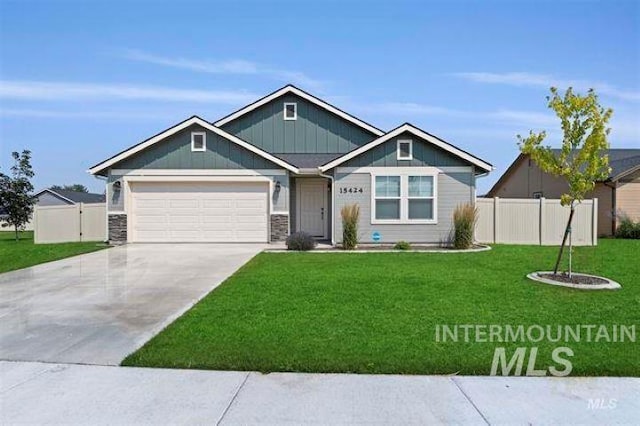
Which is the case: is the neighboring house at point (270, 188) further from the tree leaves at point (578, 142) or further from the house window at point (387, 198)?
the tree leaves at point (578, 142)

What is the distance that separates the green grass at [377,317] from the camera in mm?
4688

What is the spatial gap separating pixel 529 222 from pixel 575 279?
9299mm

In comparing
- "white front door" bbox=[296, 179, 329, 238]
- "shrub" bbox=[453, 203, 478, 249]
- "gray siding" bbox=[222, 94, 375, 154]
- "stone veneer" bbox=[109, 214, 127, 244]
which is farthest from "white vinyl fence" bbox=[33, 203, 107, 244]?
"shrub" bbox=[453, 203, 478, 249]

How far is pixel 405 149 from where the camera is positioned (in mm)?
15703

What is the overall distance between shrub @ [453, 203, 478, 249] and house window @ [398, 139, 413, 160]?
2502mm

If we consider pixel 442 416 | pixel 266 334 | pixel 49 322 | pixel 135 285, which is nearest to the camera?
pixel 442 416

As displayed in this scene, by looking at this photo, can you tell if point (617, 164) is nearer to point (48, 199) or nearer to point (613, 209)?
point (613, 209)

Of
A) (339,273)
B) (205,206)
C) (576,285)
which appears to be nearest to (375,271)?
(339,273)

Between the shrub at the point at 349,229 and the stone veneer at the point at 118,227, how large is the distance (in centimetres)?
786

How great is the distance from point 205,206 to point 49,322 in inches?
415

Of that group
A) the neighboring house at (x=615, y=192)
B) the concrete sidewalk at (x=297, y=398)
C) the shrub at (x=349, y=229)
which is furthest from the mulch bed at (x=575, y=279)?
the neighboring house at (x=615, y=192)

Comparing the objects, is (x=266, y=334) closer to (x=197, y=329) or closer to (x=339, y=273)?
(x=197, y=329)

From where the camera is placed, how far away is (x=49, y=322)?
6.32 metres

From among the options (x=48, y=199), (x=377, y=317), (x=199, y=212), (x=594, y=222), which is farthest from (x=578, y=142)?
(x=48, y=199)
